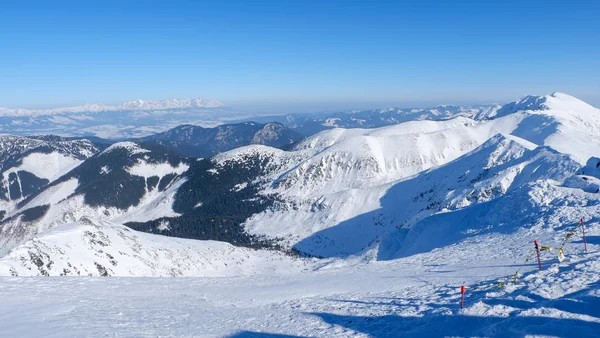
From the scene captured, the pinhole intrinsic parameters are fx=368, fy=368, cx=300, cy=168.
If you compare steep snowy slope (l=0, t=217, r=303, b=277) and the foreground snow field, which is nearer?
the foreground snow field

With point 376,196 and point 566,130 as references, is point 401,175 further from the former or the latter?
point 566,130

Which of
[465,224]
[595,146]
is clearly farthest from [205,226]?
[595,146]

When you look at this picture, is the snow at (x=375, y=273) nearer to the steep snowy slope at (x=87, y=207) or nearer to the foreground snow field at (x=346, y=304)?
the foreground snow field at (x=346, y=304)

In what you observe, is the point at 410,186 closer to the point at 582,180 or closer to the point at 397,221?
the point at 397,221

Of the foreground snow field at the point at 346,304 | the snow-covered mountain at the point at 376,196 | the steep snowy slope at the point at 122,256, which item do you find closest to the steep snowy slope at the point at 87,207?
the snow-covered mountain at the point at 376,196

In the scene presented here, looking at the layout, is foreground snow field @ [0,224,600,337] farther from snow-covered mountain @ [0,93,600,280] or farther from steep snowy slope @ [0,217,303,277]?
steep snowy slope @ [0,217,303,277]

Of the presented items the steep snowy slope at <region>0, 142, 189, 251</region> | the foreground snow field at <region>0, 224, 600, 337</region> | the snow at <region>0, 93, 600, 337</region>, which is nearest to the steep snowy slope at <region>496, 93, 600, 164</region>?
the snow at <region>0, 93, 600, 337</region>
